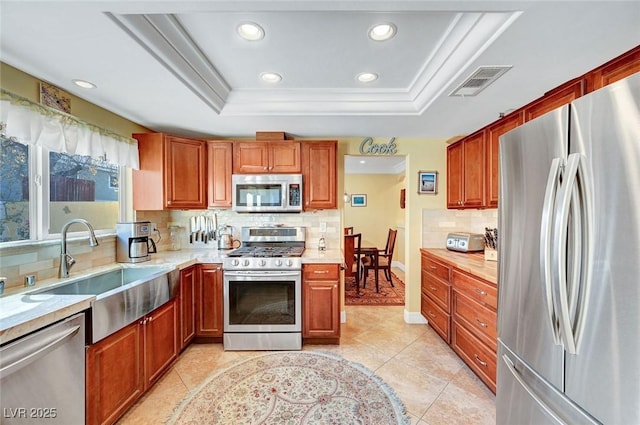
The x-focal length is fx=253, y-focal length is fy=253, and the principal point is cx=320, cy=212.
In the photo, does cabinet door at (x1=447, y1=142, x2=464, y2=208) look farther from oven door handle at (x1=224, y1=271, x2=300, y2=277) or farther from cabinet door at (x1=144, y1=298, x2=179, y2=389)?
cabinet door at (x1=144, y1=298, x2=179, y2=389)

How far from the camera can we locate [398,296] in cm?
430

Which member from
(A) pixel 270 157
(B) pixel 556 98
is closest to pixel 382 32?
(B) pixel 556 98

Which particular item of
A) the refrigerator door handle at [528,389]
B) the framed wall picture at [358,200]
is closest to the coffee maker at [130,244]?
the refrigerator door handle at [528,389]

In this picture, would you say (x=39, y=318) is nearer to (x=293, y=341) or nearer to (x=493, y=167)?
(x=293, y=341)

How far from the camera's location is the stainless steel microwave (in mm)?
2930

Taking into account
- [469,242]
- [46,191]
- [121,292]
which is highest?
[46,191]

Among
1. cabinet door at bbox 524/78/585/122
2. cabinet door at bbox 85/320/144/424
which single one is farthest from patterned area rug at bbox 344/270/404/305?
cabinet door at bbox 524/78/585/122

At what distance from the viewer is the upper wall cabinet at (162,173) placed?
2.77 m

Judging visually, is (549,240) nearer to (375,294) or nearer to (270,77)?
(270,77)

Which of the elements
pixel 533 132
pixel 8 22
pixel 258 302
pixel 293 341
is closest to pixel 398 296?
pixel 293 341

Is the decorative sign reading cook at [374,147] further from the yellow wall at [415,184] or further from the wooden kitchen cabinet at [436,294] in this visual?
the wooden kitchen cabinet at [436,294]

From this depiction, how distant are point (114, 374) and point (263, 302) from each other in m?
1.25

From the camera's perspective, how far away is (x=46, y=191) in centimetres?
194

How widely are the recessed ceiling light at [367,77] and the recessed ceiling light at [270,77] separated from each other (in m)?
0.67
